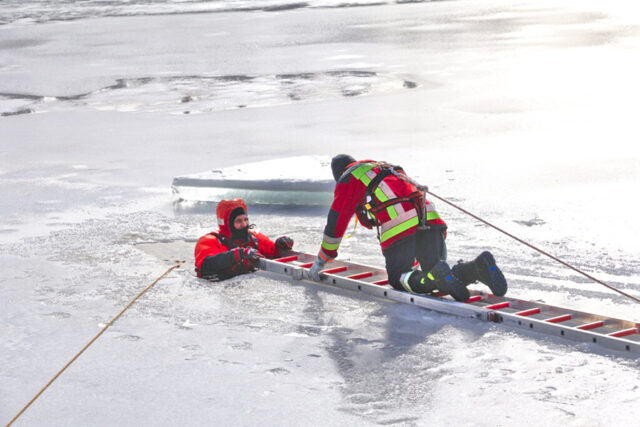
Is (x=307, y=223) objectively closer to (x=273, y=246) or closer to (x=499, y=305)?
(x=273, y=246)

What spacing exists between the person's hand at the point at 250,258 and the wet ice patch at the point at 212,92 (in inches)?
261

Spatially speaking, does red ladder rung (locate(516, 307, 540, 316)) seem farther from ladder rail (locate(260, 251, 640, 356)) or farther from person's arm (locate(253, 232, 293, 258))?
person's arm (locate(253, 232, 293, 258))

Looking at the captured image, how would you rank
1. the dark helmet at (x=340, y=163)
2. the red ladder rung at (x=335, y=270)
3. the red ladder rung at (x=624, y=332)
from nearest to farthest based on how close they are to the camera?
the red ladder rung at (x=624, y=332) → the dark helmet at (x=340, y=163) → the red ladder rung at (x=335, y=270)

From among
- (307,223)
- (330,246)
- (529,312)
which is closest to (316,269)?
(330,246)

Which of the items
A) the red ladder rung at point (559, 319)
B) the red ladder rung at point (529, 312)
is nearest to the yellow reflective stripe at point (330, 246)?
the red ladder rung at point (529, 312)

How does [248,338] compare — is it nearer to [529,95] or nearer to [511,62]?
[529,95]

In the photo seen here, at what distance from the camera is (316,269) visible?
582 centimetres

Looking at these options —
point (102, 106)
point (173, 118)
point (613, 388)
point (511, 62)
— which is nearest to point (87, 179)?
point (173, 118)

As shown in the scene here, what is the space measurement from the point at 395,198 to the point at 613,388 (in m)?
1.81

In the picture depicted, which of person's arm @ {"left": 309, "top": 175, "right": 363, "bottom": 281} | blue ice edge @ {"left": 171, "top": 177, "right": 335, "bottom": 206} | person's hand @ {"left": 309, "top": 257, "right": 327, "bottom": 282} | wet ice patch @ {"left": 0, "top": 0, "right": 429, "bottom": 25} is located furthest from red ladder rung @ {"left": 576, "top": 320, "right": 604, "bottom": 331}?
wet ice patch @ {"left": 0, "top": 0, "right": 429, "bottom": 25}

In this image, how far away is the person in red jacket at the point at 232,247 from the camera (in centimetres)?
606

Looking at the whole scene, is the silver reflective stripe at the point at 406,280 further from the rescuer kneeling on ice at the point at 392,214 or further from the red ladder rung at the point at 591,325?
the red ladder rung at the point at 591,325

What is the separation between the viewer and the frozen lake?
14.1 feet

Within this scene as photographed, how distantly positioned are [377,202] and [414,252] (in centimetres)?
36
